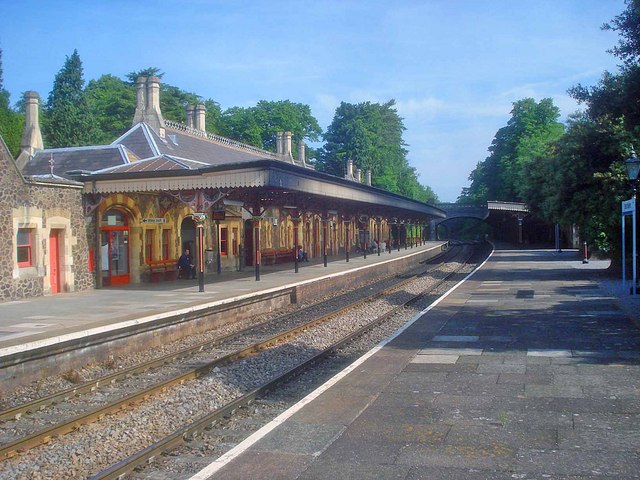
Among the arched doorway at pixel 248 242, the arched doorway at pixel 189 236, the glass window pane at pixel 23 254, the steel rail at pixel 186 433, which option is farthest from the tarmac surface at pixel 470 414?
the arched doorway at pixel 248 242

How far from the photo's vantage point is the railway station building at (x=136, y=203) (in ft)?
55.0

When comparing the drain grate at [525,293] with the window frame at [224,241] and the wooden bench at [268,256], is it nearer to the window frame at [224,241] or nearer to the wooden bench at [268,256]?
the window frame at [224,241]

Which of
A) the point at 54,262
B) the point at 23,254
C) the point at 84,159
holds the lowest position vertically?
the point at 54,262

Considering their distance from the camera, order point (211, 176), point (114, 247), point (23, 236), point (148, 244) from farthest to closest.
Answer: point (148, 244), point (114, 247), point (211, 176), point (23, 236)

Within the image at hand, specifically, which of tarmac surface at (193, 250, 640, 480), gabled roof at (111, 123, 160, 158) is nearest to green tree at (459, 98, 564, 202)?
gabled roof at (111, 123, 160, 158)

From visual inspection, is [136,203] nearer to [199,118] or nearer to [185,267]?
[185,267]

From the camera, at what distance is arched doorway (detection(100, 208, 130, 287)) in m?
20.0

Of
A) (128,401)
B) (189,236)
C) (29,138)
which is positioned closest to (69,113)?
(29,138)

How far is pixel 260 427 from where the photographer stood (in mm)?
6746

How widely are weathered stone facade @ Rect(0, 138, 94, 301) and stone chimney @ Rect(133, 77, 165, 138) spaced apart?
1044 centimetres

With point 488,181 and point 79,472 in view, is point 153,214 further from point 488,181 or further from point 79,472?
point 488,181

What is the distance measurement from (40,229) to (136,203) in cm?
444

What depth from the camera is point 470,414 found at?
6.65m

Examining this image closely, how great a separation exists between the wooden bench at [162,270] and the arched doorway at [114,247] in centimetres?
86
